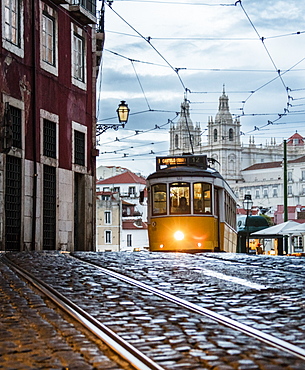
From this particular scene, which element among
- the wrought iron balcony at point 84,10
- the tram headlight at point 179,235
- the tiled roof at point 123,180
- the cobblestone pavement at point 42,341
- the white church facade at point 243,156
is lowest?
the cobblestone pavement at point 42,341

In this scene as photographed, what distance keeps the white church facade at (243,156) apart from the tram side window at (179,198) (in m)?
125

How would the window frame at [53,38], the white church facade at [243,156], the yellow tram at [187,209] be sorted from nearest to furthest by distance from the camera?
the window frame at [53,38] → the yellow tram at [187,209] → the white church facade at [243,156]

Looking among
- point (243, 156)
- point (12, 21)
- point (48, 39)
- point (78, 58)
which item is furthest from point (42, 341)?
point (243, 156)

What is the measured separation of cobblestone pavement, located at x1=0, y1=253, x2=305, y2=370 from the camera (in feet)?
17.3

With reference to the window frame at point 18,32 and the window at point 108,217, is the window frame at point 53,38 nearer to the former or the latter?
the window frame at point 18,32

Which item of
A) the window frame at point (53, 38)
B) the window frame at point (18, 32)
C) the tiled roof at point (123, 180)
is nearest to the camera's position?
the window frame at point (18, 32)

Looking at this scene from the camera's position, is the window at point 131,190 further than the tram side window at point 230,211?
Yes

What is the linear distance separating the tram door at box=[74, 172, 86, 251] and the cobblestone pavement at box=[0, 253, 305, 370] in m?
9.71

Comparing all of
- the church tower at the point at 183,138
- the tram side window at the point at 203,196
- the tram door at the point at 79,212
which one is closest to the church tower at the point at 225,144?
the church tower at the point at 183,138

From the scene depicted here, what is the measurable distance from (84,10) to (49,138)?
13.3 ft

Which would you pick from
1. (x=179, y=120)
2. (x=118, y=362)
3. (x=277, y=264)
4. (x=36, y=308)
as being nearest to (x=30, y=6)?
(x=277, y=264)

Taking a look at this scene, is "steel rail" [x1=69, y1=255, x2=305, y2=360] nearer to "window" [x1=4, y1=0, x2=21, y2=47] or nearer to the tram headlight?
"window" [x1=4, y1=0, x2=21, y2=47]

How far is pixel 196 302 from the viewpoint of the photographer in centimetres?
803

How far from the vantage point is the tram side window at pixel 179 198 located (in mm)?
22656
